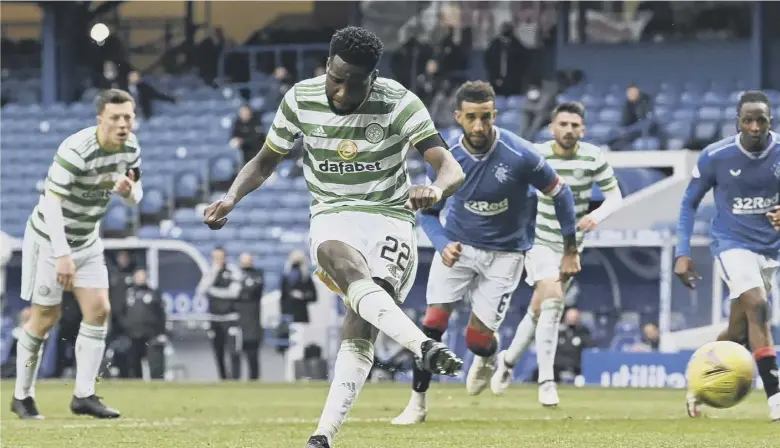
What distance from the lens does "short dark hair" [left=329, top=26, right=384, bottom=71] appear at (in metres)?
8.15

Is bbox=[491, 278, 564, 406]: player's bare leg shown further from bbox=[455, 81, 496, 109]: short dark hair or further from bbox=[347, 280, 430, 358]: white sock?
bbox=[347, 280, 430, 358]: white sock

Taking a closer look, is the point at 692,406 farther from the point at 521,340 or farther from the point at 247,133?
the point at 247,133

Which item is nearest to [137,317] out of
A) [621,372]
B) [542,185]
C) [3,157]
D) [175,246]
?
[175,246]

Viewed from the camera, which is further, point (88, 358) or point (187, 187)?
point (187, 187)

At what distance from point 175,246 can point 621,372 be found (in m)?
8.62

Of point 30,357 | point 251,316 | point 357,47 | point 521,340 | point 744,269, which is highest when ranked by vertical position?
point 357,47

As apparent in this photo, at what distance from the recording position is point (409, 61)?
28359mm

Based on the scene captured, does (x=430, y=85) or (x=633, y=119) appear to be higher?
(x=430, y=85)

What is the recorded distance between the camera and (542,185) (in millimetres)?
12008

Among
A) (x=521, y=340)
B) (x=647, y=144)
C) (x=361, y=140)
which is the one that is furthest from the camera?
(x=647, y=144)

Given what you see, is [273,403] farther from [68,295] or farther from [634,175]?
[634,175]

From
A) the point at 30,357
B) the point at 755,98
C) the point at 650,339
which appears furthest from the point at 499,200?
the point at 650,339

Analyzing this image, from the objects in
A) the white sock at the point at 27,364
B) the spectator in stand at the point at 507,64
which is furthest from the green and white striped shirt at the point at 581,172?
the spectator in stand at the point at 507,64

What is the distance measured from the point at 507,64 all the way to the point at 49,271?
52.2 ft
